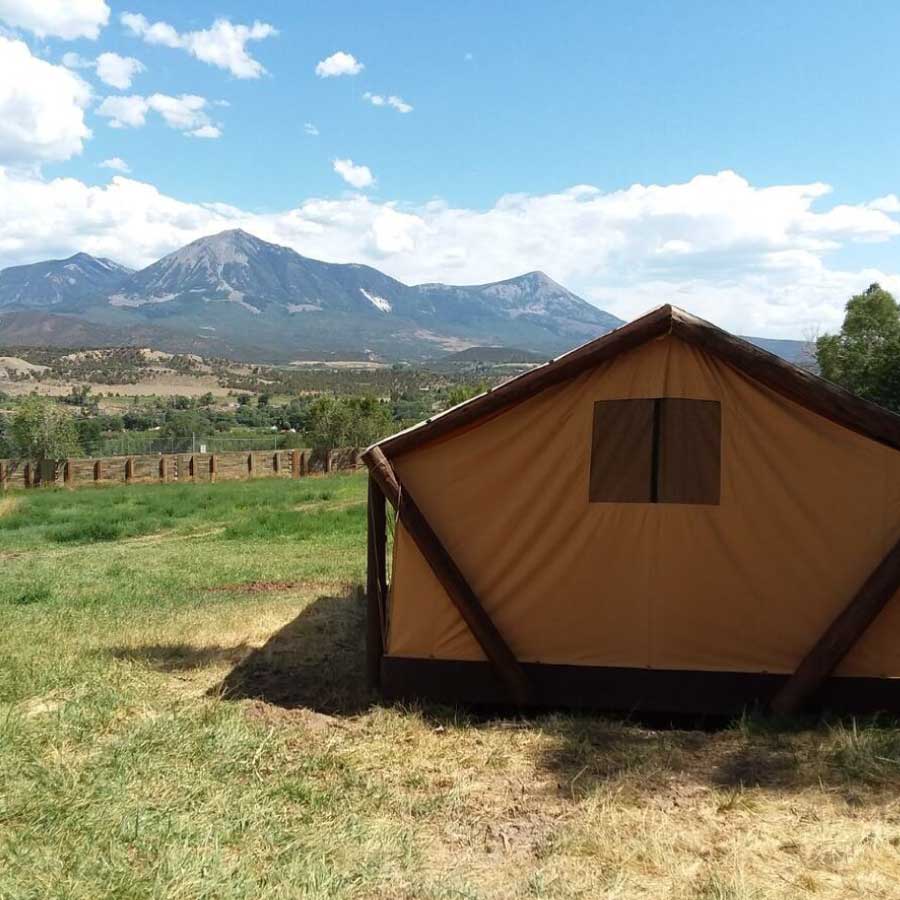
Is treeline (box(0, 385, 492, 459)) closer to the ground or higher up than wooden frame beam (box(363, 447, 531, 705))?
closer to the ground

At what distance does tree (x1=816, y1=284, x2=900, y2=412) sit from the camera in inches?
1677

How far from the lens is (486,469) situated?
7145 millimetres

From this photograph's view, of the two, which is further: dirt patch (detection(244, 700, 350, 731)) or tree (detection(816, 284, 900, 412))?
tree (detection(816, 284, 900, 412))

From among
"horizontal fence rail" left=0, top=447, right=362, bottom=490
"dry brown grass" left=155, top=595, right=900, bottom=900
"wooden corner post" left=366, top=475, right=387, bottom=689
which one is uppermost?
"wooden corner post" left=366, top=475, right=387, bottom=689

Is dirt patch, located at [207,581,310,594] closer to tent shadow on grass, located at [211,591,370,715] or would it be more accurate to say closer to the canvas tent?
tent shadow on grass, located at [211,591,370,715]

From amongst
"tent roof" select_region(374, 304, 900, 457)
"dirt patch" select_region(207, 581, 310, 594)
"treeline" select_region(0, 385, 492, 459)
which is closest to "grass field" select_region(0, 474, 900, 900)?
"tent roof" select_region(374, 304, 900, 457)

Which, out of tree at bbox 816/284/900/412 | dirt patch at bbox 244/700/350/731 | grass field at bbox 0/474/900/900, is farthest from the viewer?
tree at bbox 816/284/900/412

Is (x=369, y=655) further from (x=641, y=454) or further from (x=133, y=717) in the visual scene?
(x=641, y=454)

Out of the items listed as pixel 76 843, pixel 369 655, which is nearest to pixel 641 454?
pixel 369 655

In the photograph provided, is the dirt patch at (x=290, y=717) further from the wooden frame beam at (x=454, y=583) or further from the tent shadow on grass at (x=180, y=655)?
the tent shadow on grass at (x=180, y=655)

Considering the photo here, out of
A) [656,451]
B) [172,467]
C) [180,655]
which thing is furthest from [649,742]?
[172,467]

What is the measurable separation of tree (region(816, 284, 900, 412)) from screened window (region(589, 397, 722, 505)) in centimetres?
3844

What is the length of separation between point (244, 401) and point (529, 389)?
347 feet

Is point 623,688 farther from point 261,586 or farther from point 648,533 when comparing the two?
point 261,586
